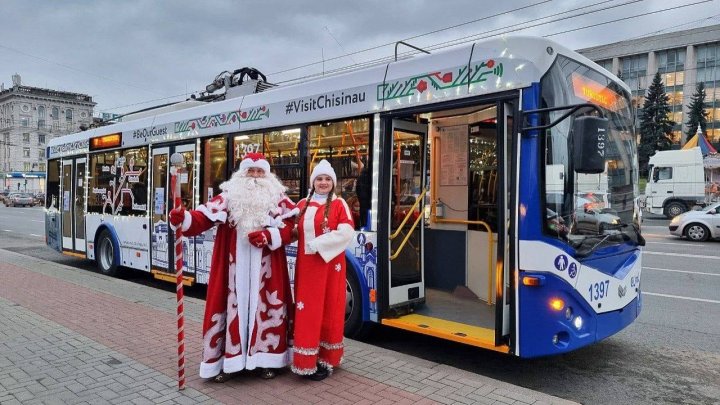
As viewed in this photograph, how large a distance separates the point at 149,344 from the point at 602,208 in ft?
15.1

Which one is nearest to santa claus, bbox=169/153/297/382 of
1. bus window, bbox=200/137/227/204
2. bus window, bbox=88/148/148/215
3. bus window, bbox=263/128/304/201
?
bus window, bbox=263/128/304/201

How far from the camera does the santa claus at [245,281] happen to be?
4324 mm

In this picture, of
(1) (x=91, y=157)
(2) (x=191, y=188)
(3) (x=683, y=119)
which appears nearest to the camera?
(2) (x=191, y=188)

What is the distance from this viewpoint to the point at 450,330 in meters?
5.09

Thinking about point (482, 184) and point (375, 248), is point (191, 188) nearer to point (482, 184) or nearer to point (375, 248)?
point (375, 248)

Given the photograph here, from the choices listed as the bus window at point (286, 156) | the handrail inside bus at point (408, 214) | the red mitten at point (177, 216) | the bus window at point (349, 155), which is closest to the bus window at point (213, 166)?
the bus window at point (286, 156)

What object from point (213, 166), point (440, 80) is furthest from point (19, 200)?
point (440, 80)

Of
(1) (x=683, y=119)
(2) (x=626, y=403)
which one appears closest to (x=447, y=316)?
(2) (x=626, y=403)

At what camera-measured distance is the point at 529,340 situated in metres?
4.41

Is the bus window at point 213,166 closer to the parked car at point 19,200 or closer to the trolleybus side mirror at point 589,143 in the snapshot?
the trolleybus side mirror at point 589,143

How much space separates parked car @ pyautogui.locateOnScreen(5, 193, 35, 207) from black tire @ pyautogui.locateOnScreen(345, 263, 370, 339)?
49.5 metres

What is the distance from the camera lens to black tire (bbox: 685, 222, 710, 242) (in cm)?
1673

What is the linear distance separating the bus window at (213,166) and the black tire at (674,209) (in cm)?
2546

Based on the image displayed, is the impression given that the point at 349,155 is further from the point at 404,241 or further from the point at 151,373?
the point at 151,373
